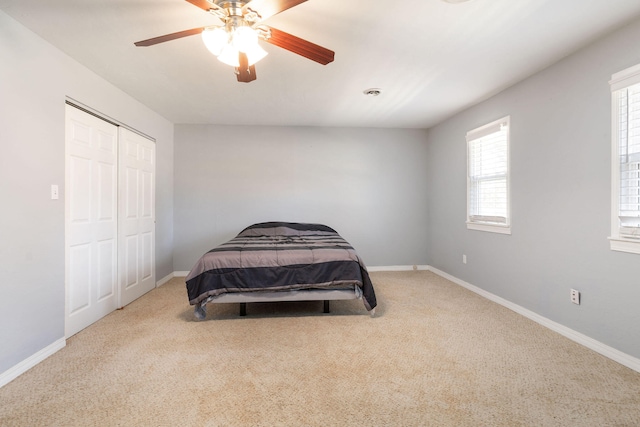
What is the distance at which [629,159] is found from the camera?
200 cm

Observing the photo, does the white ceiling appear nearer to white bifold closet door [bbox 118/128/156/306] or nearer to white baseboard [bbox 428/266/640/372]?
white bifold closet door [bbox 118/128/156/306]

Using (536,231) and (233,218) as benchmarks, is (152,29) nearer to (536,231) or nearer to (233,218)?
(233,218)

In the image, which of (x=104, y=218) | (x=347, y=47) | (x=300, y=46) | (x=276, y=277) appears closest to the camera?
(x=300, y=46)

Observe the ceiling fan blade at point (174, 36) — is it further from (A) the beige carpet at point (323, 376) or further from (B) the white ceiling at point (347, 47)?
(A) the beige carpet at point (323, 376)

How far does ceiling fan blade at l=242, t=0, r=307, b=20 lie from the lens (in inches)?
56.9

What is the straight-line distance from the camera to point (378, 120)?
14.3ft

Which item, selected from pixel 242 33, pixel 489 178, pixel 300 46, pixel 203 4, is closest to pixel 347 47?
pixel 300 46

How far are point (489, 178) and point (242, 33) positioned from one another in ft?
10.0

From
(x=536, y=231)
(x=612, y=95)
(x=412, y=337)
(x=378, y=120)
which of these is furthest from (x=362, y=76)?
(x=412, y=337)

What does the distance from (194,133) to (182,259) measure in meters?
1.90

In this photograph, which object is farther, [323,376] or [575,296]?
[575,296]

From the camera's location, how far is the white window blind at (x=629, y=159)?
1.96 m

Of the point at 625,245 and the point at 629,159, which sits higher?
the point at 629,159

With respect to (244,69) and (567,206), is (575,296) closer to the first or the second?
(567,206)
